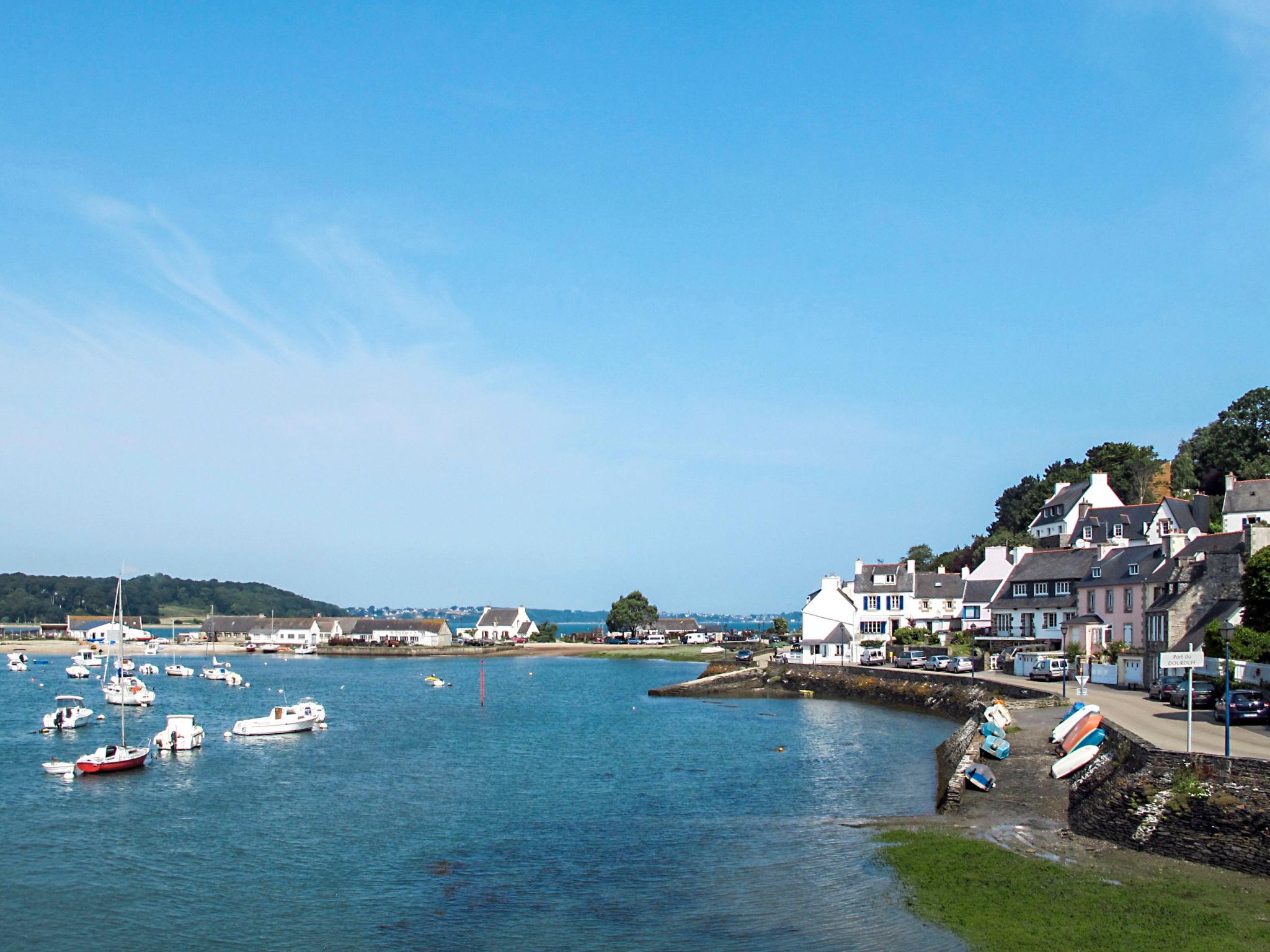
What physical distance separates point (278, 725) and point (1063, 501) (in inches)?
3470

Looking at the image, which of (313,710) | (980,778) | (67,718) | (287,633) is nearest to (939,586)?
(313,710)

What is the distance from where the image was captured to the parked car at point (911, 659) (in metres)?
87.7

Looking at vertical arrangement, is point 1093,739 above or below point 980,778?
above

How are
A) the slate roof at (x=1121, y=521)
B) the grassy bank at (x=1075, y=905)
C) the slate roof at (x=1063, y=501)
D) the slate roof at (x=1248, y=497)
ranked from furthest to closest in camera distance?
the slate roof at (x=1063, y=501) → the slate roof at (x=1121, y=521) → the slate roof at (x=1248, y=497) → the grassy bank at (x=1075, y=905)

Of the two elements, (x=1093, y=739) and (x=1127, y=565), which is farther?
(x=1127, y=565)

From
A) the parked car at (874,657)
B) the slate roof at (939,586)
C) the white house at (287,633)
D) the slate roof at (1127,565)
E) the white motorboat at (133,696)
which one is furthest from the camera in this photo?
the white house at (287,633)

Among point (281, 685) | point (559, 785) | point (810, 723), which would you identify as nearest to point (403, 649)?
point (281, 685)

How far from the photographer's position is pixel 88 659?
485ft

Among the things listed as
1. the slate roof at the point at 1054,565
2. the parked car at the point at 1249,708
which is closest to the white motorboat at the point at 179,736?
the parked car at the point at 1249,708

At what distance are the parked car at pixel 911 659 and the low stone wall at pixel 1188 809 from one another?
5630 centimetres

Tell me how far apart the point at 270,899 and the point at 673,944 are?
40.0ft

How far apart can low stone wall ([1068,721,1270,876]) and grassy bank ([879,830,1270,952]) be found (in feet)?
3.12

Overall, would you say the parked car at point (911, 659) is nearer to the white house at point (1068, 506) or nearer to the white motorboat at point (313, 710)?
the white house at point (1068, 506)

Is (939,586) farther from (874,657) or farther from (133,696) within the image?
(133,696)
